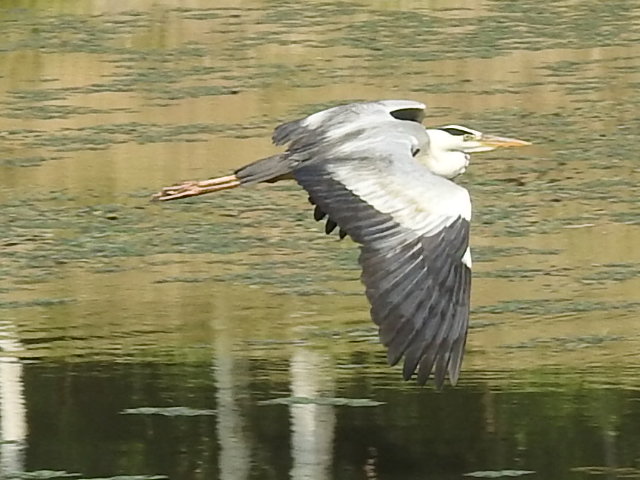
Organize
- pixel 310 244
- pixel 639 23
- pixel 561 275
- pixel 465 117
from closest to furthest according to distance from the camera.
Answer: pixel 561 275
pixel 310 244
pixel 465 117
pixel 639 23

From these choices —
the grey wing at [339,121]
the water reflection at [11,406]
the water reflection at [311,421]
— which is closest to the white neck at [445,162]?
the grey wing at [339,121]

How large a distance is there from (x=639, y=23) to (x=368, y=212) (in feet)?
41.2

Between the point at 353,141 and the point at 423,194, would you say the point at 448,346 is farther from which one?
the point at 353,141

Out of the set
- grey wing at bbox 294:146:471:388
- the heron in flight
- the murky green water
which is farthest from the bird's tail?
the murky green water

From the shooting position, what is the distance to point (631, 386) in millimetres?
8000

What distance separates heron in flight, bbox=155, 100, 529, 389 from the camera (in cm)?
633

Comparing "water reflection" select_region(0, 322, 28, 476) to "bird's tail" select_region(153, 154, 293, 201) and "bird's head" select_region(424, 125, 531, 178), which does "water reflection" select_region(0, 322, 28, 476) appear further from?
"bird's head" select_region(424, 125, 531, 178)

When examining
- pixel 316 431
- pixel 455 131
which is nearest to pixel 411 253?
pixel 316 431

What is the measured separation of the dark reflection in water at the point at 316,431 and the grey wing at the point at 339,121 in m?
0.99

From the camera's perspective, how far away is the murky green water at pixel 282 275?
24.3ft

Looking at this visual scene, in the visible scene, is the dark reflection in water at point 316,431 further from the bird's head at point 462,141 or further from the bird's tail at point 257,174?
the bird's head at point 462,141

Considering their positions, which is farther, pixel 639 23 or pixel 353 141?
pixel 639 23

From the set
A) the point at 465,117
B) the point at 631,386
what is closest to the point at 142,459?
the point at 631,386

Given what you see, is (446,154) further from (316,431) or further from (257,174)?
(316,431)
